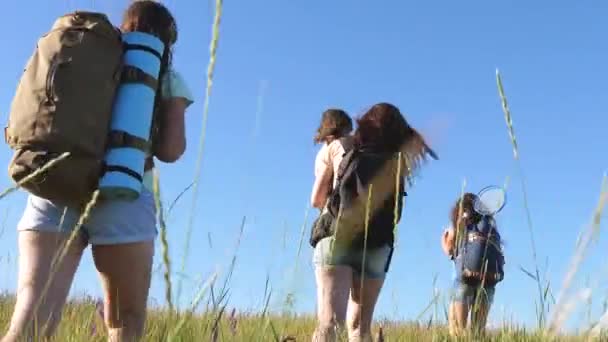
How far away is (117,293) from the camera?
2.70 metres

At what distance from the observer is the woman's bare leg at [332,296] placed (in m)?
4.14

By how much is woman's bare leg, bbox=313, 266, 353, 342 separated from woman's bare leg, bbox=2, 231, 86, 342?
1755 mm

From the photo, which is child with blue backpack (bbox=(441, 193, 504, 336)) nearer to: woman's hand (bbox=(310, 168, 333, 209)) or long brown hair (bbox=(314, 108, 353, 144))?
long brown hair (bbox=(314, 108, 353, 144))

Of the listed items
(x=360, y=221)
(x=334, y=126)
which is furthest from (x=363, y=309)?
(x=334, y=126)

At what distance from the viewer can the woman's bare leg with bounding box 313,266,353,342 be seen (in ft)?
13.6

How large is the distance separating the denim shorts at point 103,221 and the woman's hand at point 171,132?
23 cm

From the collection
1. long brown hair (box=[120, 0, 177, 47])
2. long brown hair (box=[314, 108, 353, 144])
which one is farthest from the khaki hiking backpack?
long brown hair (box=[314, 108, 353, 144])

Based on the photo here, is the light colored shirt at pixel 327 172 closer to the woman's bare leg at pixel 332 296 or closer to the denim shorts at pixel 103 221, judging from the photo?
the woman's bare leg at pixel 332 296

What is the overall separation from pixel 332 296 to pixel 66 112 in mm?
2085

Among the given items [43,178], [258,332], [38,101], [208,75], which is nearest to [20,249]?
[43,178]

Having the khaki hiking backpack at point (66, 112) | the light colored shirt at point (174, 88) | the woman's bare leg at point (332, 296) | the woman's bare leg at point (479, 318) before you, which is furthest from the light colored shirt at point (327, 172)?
the khaki hiking backpack at point (66, 112)

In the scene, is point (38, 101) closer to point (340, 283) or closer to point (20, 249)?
point (20, 249)

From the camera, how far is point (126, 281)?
8.87ft

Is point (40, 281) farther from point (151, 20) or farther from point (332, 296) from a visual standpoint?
point (332, 296)
